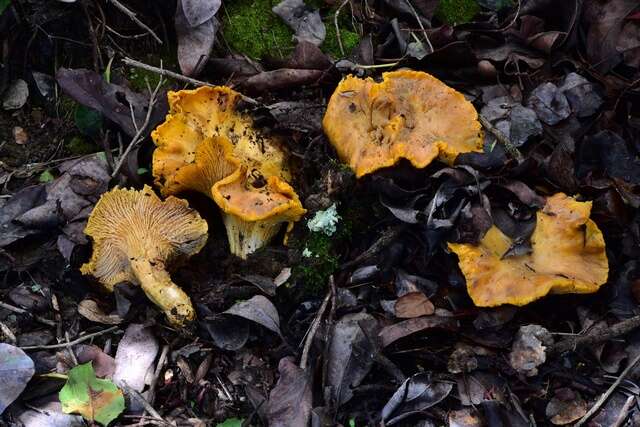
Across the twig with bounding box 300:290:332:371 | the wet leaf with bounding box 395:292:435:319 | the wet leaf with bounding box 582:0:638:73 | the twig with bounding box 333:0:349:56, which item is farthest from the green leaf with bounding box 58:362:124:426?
the wet leaf with bounding box 582:0:638:73

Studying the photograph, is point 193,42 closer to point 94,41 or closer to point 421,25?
point 94,41

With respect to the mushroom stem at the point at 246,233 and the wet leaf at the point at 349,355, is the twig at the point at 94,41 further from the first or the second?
the wet leaf at the point at 349,355

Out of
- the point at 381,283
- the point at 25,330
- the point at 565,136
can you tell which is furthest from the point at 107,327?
the point at 565,136

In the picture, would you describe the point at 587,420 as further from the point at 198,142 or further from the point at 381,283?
the point at 198,142

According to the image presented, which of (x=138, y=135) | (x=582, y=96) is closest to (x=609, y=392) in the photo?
(x=582, y=96)

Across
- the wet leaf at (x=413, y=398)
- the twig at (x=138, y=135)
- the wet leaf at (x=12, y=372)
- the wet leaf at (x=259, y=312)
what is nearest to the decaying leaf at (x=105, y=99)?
the twig at (x=138, y=135)
